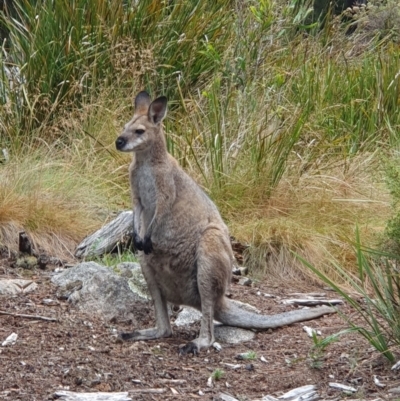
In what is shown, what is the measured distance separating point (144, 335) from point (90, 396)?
1.14 meters

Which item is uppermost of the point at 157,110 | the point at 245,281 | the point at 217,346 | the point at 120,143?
the point at 157,110

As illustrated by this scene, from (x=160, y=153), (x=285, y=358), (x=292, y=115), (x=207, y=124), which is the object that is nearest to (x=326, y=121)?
(x=292, y=115)

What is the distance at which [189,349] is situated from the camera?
5.48 m

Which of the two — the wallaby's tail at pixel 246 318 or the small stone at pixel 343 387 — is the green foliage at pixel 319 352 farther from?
the wallaby's tail at pixel 246 318

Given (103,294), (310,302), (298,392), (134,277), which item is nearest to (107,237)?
(134,277)

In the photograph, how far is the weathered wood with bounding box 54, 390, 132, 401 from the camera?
452cm

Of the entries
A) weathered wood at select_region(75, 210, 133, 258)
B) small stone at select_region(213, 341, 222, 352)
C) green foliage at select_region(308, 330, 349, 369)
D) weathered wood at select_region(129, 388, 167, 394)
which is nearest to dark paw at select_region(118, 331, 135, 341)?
small stone at select_region(213, 341, 222, 352)

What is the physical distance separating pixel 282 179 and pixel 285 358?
330 cm

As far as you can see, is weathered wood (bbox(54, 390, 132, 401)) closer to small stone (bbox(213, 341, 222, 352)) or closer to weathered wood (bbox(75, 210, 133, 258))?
small stone (bbox(213, 341, 222, 352))

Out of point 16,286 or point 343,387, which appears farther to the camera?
point 16,286

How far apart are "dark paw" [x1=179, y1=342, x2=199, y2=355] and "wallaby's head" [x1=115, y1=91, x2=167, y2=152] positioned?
1287 mm

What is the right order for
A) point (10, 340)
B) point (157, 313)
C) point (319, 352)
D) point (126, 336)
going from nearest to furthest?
point (319, 352), point (10, 340), point (126, 336), point (157, 313)

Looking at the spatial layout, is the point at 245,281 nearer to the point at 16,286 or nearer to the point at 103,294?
the point at 103,294

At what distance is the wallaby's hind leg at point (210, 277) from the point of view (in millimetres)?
5645
